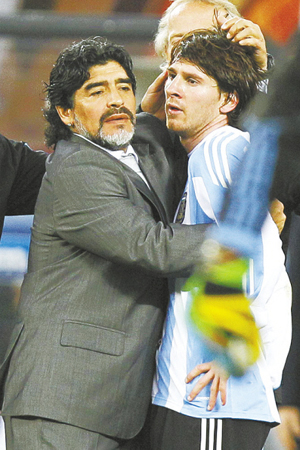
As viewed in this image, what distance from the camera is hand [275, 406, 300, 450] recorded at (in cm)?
180

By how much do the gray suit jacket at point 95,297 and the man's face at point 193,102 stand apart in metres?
0.17

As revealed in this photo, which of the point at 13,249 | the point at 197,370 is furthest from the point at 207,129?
the point at 13,249

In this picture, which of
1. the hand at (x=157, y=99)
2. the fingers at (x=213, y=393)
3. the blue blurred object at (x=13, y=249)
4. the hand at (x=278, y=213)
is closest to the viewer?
the fingers at (x=213, y=393)

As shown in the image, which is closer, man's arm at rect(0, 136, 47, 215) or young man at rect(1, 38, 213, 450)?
young man at rect(1, 38, 213, 450)

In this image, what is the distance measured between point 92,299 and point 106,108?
430 millimetres

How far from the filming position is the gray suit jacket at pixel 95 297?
1.20 meters

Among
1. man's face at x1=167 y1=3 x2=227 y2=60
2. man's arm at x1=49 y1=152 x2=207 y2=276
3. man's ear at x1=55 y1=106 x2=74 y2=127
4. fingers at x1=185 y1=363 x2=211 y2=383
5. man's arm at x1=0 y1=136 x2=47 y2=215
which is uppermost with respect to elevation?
man's face at x1=167 y1=3 x2=227 y2=60

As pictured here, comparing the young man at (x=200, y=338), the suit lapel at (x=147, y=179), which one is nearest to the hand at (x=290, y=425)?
the young man at (x=200, y=338)

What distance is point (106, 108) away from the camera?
1.38 m

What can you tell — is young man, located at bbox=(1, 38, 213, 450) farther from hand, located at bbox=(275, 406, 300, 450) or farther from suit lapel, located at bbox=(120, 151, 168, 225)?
hand, located at bbox=(275, 406, 300, 450)

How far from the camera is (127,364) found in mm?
1236

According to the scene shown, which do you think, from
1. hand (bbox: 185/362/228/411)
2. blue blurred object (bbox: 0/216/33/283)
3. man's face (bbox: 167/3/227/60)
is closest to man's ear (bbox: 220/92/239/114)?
man's face (bbox: 167/3/227/60)

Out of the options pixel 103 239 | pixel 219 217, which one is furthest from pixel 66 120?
pixel 219 217

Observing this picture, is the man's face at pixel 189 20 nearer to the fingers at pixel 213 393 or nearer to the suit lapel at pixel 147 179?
the suit lapel at pixel 147 179
